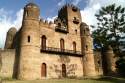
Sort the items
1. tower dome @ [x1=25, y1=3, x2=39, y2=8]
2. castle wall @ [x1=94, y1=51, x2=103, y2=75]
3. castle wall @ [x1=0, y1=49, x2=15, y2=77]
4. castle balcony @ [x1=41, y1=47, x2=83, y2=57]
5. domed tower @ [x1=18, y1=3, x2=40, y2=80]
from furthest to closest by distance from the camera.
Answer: castle wall @ [x1=94, y1=51, x2=103, y2=75] < tower dome @ [x1=25, y1=3, x2=39, y2=8] < castle balcony @ [x1=41, y1=47, x2=83, y2=57] < castle wall @ [x1=0, y1=49, x2=15, y2=77] < domed tower @ [x1=18, y1=3, x2=40, y2=80]

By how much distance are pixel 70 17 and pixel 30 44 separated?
11606mm

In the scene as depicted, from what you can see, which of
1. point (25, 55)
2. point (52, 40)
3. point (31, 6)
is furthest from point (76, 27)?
point (25, 55)

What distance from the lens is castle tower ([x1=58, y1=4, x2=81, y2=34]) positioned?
120ft

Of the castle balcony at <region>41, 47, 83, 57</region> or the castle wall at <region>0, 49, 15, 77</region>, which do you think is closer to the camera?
the castle wall at <region>0, 49, 15, 77</region>

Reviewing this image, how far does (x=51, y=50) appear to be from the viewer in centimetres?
3141

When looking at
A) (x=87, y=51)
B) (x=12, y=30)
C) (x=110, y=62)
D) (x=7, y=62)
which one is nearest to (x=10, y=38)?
(x=12, y=30)

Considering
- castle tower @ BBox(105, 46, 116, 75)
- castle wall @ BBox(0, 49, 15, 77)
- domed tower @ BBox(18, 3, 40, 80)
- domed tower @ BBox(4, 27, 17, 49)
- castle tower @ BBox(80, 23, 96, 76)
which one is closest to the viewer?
domed tower @ BBox(18, 3, 40, 80)

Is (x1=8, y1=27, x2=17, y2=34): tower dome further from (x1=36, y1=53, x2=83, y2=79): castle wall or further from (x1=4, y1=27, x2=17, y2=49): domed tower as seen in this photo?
(x1=36, y1=53, x2=83, y2=79): castle wall

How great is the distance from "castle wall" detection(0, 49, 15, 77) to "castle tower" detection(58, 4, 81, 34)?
38.3ft

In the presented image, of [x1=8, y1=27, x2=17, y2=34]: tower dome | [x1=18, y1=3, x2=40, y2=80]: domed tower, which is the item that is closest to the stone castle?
[x1=18, y1=3, x2=40, y2=80]: domed tower

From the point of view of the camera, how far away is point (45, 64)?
99.7ft

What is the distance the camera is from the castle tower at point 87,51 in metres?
34.4

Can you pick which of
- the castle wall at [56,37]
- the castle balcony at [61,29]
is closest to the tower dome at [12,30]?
the castle wall at [56,37]

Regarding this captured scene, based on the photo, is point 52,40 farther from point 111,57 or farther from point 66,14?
point 111,57
